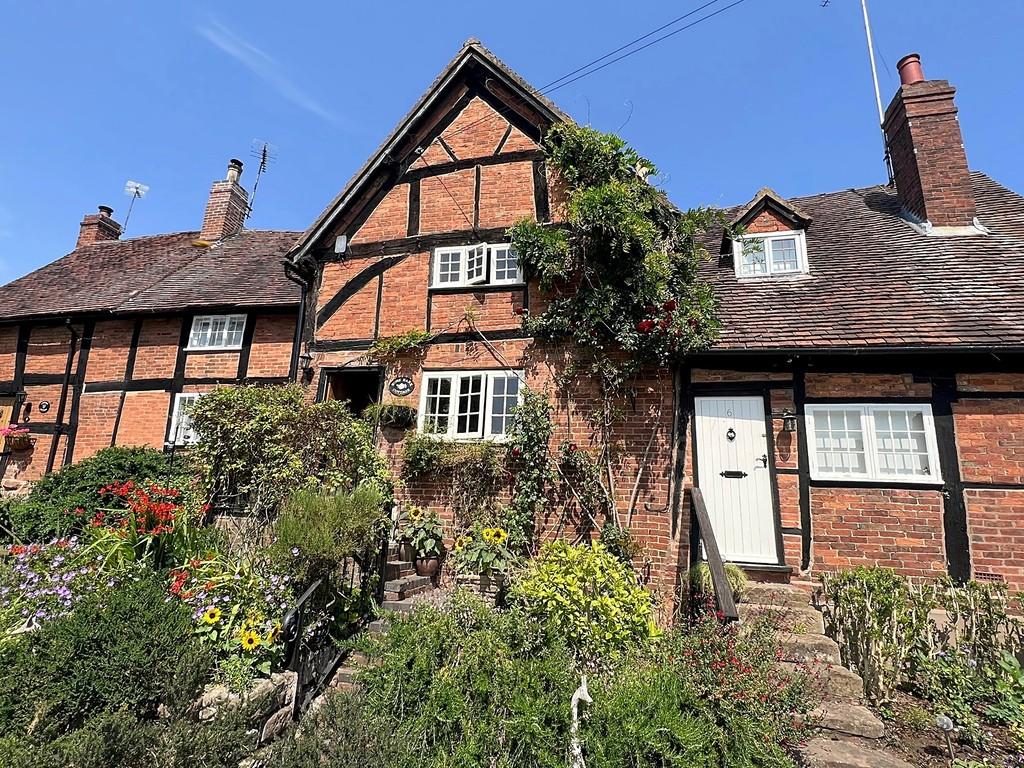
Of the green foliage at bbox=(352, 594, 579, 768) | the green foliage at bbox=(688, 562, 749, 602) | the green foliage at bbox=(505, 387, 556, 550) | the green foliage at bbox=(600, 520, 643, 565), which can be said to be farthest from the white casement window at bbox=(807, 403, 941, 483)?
the green foliage at bbox=(352, 594, 579, 768)

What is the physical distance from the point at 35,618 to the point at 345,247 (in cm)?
746

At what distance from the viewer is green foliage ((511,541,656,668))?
486 centimetres

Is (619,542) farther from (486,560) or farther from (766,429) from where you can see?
(766,429)

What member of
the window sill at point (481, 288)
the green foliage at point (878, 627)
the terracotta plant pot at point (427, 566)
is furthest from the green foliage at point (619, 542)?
the window sill at point (481, 288)

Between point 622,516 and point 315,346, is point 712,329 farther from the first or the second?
point 315,346

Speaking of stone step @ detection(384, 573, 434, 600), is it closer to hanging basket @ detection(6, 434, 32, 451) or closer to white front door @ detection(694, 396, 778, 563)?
white front door @ detection(694, 396, 778, 563)

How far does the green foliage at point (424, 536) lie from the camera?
7.67m

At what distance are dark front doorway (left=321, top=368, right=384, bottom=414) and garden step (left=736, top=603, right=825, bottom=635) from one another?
264 inches

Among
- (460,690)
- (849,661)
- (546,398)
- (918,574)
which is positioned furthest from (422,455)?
(918,574)

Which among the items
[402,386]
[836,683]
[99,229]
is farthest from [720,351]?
[99,229]

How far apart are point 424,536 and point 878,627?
5.79 metres

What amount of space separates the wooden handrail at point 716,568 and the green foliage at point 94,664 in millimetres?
4688

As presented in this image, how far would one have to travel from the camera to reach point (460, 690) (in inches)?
155

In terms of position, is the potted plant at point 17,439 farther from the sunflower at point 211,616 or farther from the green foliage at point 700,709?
the green foliage at point 700,709
